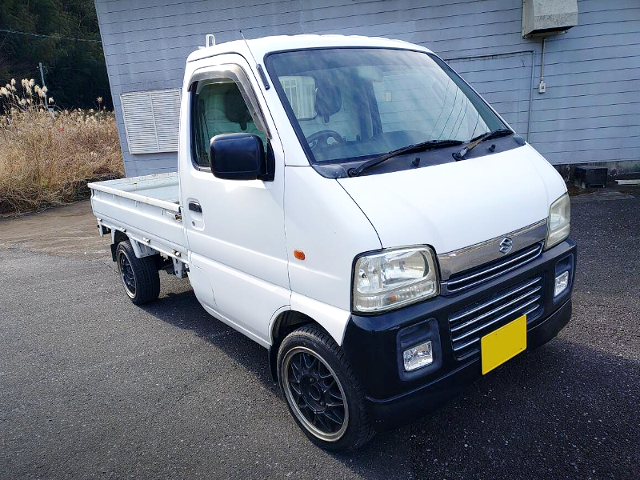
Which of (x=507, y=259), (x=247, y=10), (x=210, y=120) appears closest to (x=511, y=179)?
(x=507, y=259)

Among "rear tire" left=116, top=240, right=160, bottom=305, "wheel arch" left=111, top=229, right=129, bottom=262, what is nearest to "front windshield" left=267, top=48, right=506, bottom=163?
"rear tire" left=116, top=240, right=160, bottom=305

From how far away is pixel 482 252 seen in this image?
86.3 inches

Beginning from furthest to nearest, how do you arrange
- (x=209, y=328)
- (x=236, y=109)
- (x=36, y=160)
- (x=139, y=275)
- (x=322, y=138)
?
(x=36, y=160) < (x=139, y=275) < (x=209, y=328) < (x=236, y=109) < (x=322, y=138)

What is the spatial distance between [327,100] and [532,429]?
2.05 m

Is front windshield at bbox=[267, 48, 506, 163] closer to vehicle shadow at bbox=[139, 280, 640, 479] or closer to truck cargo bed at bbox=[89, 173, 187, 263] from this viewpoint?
truck cargo bed at bbox=[89, 173, 187, 263]

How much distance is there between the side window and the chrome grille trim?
1213mm

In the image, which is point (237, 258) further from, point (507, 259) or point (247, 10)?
point (247, 10)

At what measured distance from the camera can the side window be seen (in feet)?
9.00

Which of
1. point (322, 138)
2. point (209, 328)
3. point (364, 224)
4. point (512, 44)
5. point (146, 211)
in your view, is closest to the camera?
point (364, 224)

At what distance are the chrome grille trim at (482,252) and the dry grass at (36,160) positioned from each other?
10.1 m

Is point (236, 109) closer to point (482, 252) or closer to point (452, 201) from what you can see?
point (452, 201)

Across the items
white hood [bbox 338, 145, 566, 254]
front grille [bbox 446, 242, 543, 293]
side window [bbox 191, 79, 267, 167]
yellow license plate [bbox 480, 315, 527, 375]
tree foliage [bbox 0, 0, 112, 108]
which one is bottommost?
yellow license plate [bbox 480, 315, 527, 375]

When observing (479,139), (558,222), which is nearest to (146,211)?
(479,139)

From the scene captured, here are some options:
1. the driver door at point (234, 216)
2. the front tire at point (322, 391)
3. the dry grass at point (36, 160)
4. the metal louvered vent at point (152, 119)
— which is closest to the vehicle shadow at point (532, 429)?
the front tire at point (322, 391)
